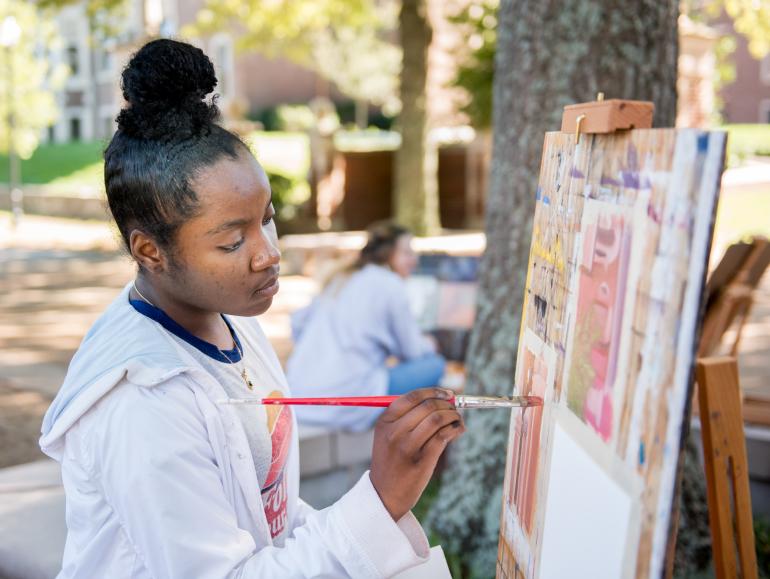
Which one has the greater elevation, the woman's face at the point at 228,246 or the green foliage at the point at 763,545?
the woman's face at the point at 228,246

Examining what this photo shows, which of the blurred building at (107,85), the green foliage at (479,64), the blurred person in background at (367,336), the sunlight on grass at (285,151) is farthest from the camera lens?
the blurred building at (107,85)

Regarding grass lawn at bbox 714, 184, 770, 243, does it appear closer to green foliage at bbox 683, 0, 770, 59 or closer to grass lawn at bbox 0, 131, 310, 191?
green foliage at bbox 683, 0, 770, 59

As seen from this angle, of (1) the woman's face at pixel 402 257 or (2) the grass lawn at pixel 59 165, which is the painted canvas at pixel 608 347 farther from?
(2) the grass lawn at pixel 59 165

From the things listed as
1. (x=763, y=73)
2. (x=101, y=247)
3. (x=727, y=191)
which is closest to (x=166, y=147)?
(x=101, y=247)

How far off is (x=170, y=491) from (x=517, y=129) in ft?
7.51

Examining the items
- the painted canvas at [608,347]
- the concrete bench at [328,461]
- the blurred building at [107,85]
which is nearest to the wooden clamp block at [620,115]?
the painted canvas at [608,347]

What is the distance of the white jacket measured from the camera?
56.2 inches

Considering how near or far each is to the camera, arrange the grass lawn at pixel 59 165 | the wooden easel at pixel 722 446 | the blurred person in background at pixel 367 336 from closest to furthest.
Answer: the wooden easel at pixel 722 446, the blurred person in background at pixel 367 336, the grass lawn at pixel 59 165

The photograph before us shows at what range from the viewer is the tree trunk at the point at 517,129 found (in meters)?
3.21

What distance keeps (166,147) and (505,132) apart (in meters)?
2.08

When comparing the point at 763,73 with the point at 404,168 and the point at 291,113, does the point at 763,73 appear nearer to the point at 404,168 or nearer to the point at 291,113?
the point at 291,113

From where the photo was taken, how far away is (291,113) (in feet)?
110

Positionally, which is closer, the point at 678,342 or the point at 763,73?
the point at 678,342

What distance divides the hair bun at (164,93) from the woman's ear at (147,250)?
16 centimetres
